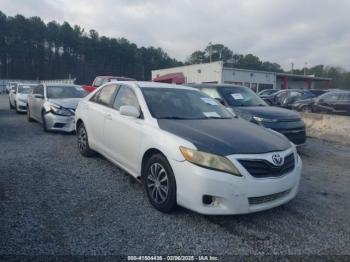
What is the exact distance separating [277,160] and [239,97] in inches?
185

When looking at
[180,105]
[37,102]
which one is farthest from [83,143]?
[37,102]

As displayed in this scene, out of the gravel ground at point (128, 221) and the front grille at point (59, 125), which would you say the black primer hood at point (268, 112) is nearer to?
the gravel ground at point (128, 221)

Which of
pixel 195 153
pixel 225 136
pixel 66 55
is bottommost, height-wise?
pixel 195 153

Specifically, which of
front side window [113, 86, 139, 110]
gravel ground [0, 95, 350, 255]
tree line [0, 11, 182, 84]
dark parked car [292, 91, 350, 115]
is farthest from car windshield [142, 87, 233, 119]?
tree line [0, 11, 182, 84]

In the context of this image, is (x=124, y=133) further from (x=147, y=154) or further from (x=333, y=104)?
(x=333, y=104)

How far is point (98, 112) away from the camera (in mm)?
5523

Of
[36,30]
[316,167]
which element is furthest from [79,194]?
[36,30]

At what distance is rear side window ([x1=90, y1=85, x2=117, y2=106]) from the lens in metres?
5.44

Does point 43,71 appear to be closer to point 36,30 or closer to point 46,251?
point 36,30

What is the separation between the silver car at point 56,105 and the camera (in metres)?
8.59

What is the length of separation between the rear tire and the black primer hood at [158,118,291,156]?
2.44 meters

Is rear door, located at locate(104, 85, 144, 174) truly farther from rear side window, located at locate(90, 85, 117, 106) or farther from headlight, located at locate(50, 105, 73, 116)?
headlight, located at locate(50, 105, 73, 116)

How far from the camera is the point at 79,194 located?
14.3ft

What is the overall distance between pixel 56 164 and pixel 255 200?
3838 mm
